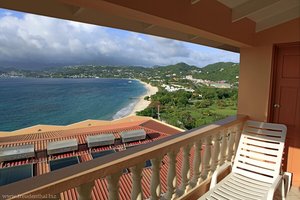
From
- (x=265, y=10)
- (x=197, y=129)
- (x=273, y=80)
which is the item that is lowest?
(x=197, y=129)

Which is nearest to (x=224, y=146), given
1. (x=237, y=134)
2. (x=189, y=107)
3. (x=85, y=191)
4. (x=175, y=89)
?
(x=237, y=134)

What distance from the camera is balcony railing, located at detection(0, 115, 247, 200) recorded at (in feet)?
3.22

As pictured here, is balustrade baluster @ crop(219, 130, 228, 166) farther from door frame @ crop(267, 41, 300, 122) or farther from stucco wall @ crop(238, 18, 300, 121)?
door frame @ crop(267, 41, 300, 122)

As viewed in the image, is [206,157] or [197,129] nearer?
[197,129]

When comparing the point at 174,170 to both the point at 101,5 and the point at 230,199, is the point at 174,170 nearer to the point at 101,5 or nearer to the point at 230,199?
the point at 230,199

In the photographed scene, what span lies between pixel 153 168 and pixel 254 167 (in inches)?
58.6

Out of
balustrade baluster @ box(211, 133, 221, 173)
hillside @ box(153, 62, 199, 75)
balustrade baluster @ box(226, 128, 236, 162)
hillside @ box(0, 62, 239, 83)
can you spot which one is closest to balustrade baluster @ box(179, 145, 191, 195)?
balustrade baluster @ box(211, 133, 221, 173)

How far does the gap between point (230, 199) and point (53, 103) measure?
2679cm

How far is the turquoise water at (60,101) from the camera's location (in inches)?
784

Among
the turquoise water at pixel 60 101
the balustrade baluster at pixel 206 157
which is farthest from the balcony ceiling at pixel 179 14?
the turquoise water at pixel 60 101

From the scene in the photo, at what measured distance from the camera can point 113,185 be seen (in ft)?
4.24

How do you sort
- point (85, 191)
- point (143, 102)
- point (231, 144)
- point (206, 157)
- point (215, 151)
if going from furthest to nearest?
point (143, 102) < point (231, 144) < point (215, 151) < point (206, 157) < point (85, 191)

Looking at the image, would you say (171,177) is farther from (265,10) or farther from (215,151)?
(265,10)

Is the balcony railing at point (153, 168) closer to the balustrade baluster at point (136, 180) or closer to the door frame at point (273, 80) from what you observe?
the balustrade baluster at point (136, 180)
